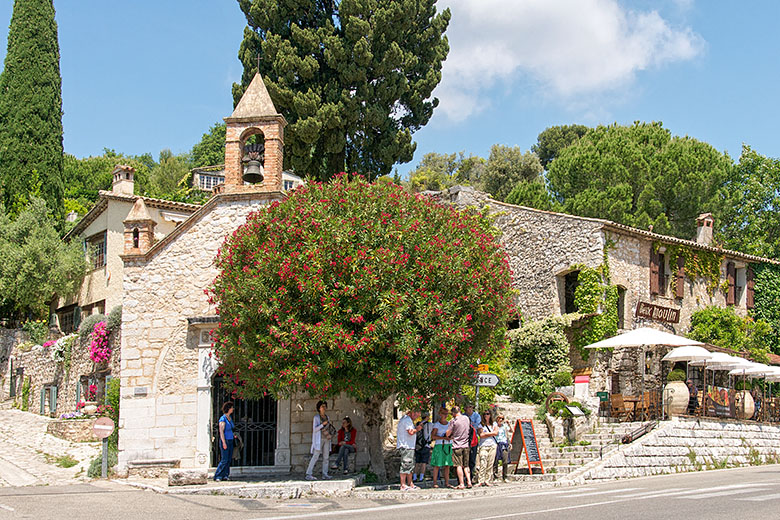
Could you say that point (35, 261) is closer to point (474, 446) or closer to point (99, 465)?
point (99, 465)

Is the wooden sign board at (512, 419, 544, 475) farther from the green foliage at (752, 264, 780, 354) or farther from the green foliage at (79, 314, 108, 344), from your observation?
the green foliage at (752, 264, 780, 354)

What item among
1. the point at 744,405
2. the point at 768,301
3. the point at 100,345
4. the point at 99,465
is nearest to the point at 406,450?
the point at 99,465

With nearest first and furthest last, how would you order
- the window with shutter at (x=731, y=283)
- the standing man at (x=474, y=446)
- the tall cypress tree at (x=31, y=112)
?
1. the standing man at (x=474, y=446)
2. the window with shutter at (x=731, y=283)
3. the tall cypress tree at (x=31, y=112)

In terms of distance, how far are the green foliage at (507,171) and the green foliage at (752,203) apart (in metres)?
16.8

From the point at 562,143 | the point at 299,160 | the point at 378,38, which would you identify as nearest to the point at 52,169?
the point at 299,160

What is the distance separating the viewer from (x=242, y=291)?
680 inches

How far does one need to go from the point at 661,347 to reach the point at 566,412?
10.4 meters

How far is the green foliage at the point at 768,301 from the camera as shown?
3622 cm

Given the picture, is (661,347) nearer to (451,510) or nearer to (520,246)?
(520,246)

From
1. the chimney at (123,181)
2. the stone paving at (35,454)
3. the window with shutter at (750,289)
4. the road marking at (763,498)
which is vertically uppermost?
the chimney at (123,181)

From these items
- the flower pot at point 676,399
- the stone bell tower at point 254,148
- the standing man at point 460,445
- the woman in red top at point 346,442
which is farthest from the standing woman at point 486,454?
the flower pot at point 676,399

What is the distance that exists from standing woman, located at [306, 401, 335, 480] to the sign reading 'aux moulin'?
648 inches

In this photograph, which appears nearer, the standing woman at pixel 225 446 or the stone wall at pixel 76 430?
the standing woman at pixel 225 446

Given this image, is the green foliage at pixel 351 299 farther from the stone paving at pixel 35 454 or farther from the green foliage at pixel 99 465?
the stone paving at pixel 35 454
